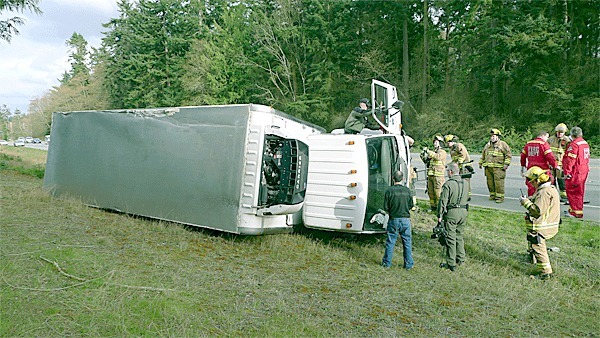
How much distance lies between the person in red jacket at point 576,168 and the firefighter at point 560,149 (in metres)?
0.31

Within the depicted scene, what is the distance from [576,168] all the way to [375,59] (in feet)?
71.8

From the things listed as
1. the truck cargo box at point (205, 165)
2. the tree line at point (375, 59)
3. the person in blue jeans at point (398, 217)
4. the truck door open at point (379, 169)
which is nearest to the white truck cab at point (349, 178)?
the truck door open at point (379, 169)

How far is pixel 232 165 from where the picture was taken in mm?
6383

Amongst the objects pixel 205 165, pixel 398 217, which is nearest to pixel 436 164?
pixel 398 217

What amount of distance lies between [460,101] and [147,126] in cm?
2173

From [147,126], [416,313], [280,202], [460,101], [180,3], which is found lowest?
[416,313]

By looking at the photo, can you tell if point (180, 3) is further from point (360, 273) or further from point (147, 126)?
point (360, 273)

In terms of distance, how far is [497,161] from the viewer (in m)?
10.2

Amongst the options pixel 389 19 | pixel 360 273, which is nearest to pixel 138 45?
pixel 389 19

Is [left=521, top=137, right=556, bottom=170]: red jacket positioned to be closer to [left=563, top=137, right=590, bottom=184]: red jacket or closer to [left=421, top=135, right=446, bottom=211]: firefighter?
[left=563, top=137, right=590, bottom=184]: red jacket

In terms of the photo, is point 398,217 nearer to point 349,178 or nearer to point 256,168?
point 349,178

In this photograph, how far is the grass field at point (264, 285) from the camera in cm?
394

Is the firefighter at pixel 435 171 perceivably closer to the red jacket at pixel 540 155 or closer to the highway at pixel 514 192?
the highway at pixel 514 192

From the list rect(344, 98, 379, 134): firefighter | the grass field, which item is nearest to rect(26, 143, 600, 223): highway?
the grass field
